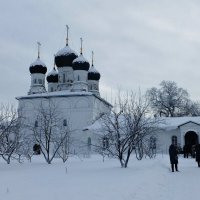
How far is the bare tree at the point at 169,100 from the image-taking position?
5131 centimetres

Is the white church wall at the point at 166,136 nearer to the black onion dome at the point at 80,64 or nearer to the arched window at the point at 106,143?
the black onion dome at the point at 80,64

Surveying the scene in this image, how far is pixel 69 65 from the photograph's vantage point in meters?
46.3

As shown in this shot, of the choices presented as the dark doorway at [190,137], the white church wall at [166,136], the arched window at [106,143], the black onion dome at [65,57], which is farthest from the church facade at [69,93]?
the arched window at [106,143]

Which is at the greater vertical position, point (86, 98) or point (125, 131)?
point (86, 98)

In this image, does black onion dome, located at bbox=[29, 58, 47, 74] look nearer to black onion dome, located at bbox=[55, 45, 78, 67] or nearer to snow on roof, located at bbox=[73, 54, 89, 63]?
black onion dome, located at bbox=[55, 45, 78, 67]

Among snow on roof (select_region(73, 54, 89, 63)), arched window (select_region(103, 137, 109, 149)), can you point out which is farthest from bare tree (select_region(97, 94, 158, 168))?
snow on roof (select_region(73, 54, 89, 63))

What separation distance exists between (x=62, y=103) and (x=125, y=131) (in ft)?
81.3

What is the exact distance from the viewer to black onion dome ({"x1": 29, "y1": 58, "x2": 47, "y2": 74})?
45875mm

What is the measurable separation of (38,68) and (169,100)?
739 inches

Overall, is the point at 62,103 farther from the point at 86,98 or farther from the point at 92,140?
the point at 92,140

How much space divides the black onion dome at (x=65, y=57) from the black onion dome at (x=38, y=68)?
1805 millimetres

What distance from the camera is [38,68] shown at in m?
45.8

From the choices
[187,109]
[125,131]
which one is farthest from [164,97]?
[125,131]

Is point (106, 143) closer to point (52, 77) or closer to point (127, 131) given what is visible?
point (127, 131)
